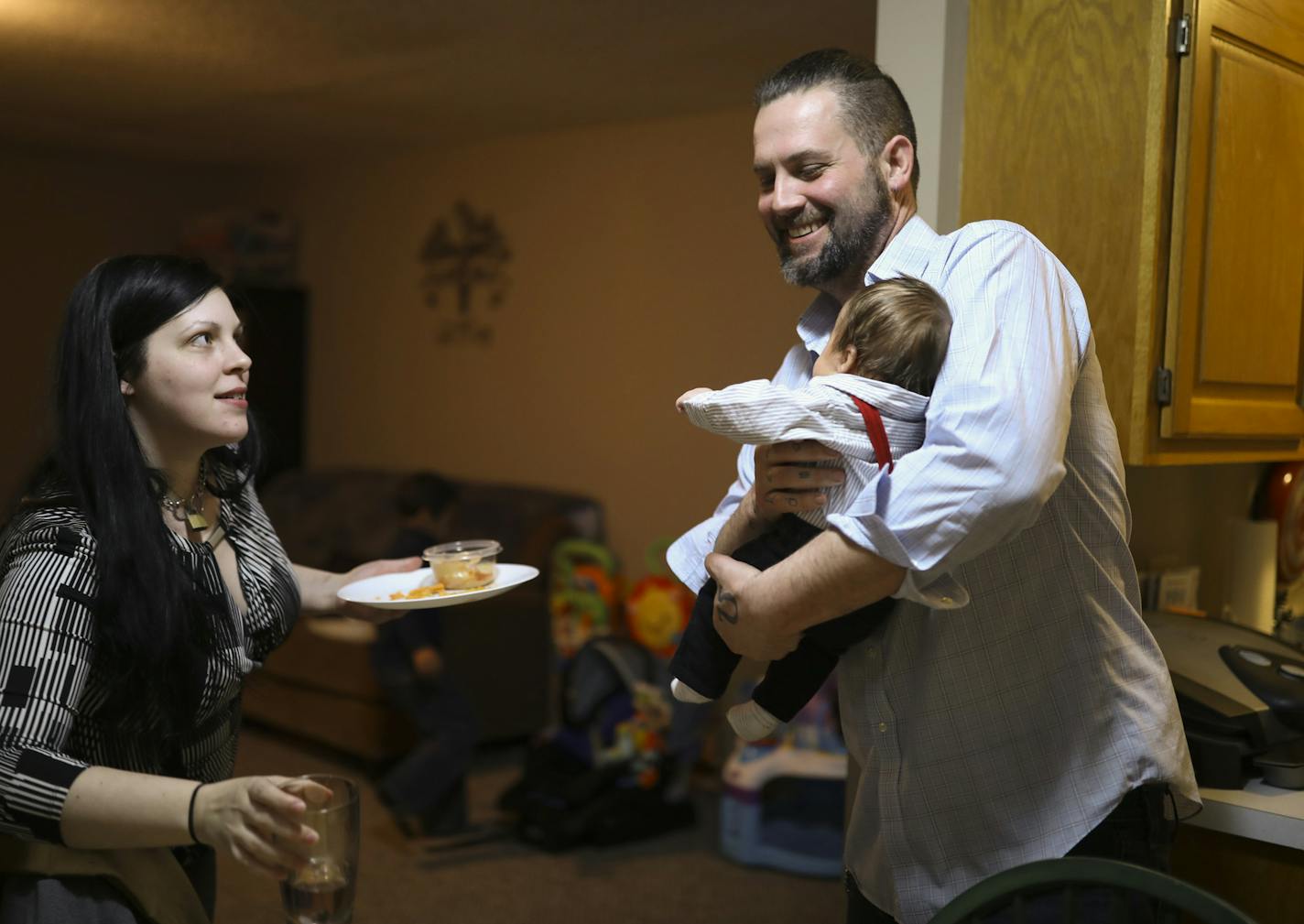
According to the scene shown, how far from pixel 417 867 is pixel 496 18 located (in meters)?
2.74

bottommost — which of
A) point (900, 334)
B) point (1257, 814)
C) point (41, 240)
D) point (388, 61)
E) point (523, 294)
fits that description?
point (1257, 814)

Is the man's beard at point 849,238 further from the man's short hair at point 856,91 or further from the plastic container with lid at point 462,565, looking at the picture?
the plastic container with lid at point 462,565

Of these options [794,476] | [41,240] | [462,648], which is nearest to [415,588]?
[794,476]

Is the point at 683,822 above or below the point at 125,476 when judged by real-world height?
below

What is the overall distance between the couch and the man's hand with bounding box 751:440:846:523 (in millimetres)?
3050

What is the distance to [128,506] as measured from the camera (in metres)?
1.48

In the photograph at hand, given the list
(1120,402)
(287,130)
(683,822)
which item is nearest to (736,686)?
(683,822)

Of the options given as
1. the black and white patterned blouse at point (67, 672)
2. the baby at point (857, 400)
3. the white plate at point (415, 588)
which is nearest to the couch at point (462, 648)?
→ the white plate at point (415, 588)

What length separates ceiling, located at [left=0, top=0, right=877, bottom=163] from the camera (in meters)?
3.63

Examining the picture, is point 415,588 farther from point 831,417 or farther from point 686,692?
point 831,417

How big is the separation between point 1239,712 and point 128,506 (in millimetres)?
1661

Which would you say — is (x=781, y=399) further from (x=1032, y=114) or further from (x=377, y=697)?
(x=377, y=697)

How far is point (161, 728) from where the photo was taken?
4.96 feet

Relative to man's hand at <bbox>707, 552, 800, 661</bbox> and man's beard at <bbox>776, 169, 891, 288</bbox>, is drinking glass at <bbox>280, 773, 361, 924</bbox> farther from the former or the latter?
man's beard at <bbox>776, 169, 891, 288</bbox>
